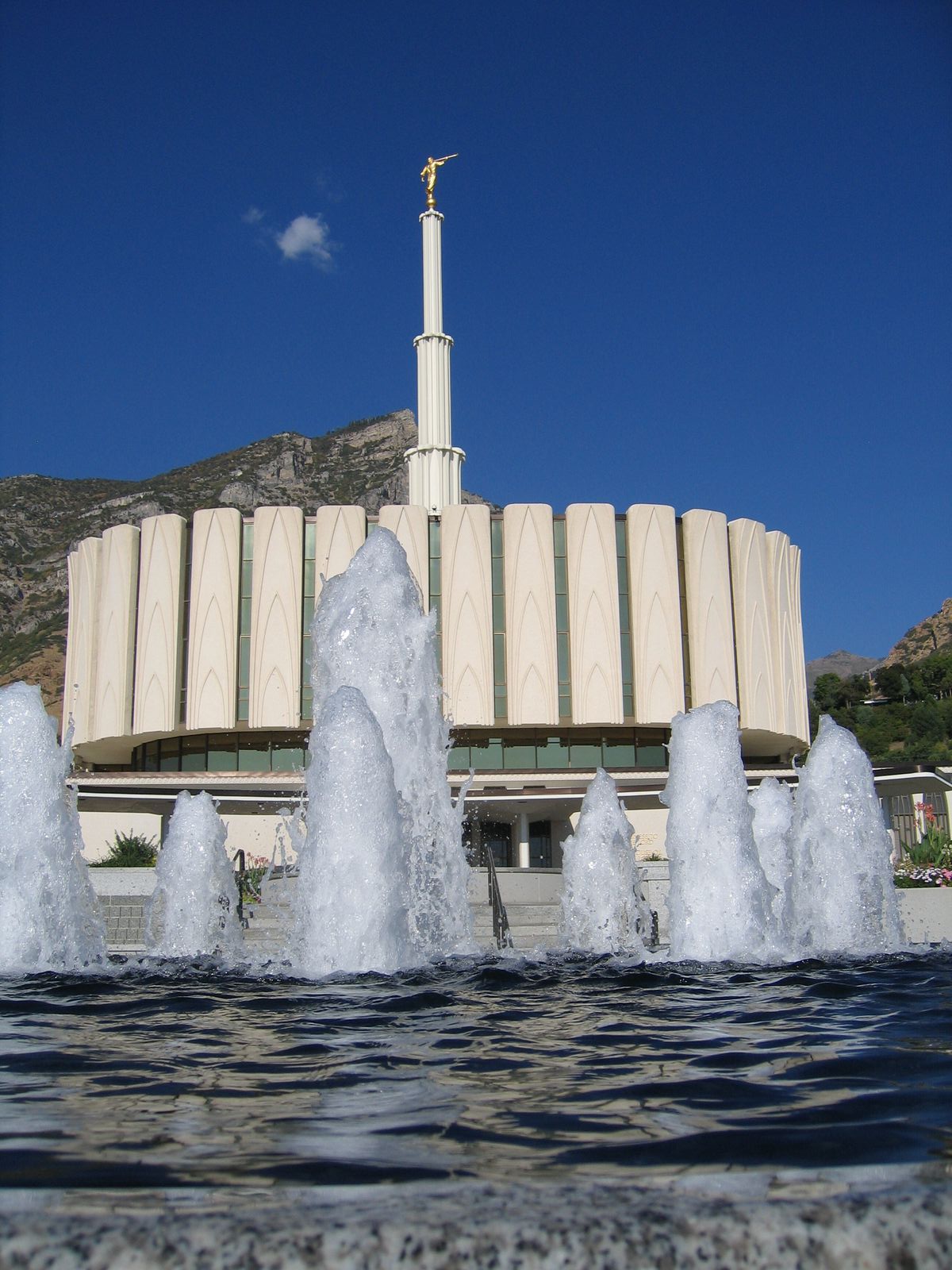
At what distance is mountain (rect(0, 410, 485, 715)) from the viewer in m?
90.9

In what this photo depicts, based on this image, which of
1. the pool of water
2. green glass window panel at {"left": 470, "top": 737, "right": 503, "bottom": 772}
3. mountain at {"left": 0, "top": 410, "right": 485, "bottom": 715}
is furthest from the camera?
mountain at {"left": 0, "top": 410, "right": 485, "bottom": 715}

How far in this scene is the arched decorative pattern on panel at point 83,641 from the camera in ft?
125

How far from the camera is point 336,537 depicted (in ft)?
118

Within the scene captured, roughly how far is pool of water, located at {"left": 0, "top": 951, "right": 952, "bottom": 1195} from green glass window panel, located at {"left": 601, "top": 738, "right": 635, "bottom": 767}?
28.1 m

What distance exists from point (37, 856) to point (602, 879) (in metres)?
7.60

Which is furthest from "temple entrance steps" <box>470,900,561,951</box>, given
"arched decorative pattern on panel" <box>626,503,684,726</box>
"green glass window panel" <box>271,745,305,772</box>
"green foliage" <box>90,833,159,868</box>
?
"green glass window panel" <box>271,745,305,772</box>

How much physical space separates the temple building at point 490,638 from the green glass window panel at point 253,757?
0.07 m

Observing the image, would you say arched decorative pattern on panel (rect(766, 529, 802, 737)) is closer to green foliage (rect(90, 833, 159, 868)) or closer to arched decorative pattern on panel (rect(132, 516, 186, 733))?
arched decorative pattern on panel (rect(132, 516, 186, 733))

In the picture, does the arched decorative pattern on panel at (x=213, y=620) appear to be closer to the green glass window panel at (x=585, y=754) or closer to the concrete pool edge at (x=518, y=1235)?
the green glass window panel at (x=585, y=754)

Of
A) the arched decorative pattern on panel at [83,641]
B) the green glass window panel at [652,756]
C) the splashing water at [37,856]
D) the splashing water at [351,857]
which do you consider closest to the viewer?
the splashing water at [351,857]

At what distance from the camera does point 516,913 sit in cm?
1616

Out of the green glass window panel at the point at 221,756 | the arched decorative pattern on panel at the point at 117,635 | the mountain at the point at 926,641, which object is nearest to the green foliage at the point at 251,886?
the green glass window panel at the point at 221,756

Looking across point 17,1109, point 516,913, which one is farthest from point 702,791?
point 17,1109

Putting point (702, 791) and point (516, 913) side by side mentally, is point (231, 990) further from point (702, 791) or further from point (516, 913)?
point (516, 913)
